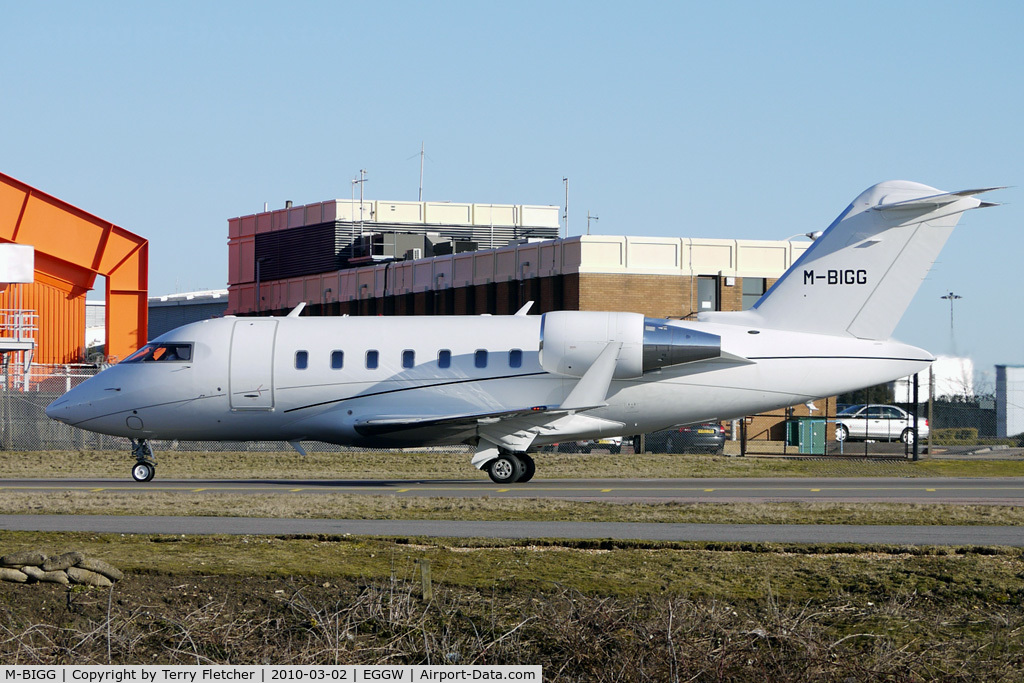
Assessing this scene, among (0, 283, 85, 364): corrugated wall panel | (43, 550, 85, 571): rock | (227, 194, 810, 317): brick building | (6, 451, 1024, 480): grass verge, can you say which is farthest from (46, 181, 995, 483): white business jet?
(227, 194, 810, 317): brick building

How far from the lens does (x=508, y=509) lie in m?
19.4

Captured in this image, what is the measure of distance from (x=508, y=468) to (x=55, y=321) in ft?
102

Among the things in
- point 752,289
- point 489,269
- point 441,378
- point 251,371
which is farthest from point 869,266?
point 489,269

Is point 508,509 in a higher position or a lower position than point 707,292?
lower

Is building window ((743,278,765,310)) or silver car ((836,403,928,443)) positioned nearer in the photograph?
silver car ((836,403,928,443))

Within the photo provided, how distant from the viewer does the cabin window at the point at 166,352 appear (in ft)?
88.3

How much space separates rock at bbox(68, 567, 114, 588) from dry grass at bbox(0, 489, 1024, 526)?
20.7 ft

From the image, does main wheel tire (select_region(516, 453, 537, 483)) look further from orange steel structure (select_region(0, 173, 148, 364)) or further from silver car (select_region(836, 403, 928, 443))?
silver car (select_region(836, 403, 928, 443))

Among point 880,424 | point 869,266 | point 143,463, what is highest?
point 869,266

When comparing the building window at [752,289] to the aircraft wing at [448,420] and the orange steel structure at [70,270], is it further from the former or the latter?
the aircraft wing at [448,420]

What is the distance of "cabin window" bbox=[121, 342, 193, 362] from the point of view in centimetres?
2691

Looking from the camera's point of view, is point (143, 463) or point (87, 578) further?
point (143, 463)

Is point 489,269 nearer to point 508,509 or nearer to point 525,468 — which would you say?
point 525,468

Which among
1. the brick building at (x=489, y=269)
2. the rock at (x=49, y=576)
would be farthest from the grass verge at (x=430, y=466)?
the brick building at (x=489, y=269)
